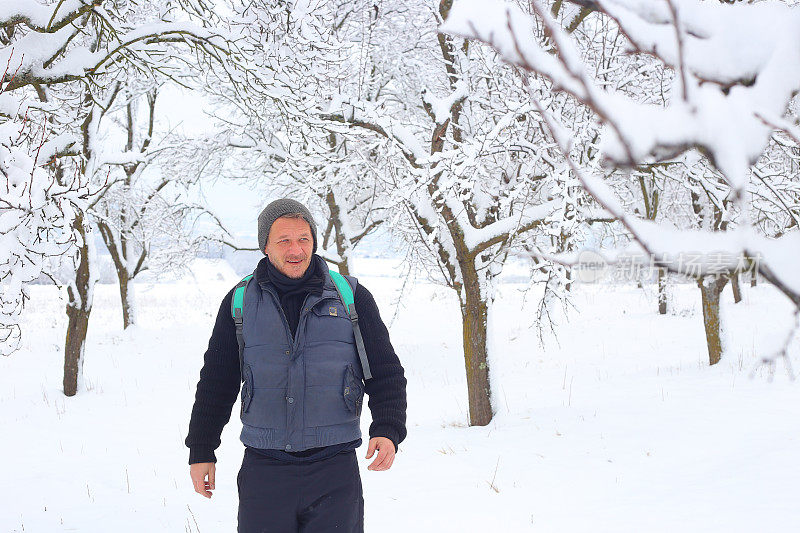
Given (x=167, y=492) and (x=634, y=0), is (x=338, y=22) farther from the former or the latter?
(x=634, y=0)

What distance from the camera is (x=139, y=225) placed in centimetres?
1551

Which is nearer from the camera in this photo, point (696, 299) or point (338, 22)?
point (338, 22)

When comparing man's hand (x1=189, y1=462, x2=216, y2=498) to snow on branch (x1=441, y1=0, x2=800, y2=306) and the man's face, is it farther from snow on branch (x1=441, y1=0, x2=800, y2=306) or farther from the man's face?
snow on branch (x1=441, y1=0, x2=800, y2=306)

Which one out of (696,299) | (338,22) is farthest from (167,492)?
(696,299)

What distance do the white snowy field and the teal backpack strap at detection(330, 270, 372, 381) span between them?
143 cm

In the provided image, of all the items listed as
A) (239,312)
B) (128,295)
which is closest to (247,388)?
(239,312)

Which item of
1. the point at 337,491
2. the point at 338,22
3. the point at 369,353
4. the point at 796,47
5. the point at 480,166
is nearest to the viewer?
the point at 796,47

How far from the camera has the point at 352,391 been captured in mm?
2266

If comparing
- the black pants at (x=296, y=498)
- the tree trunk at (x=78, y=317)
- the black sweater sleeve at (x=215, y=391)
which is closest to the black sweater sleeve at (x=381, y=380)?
the black pants at (x=296, y=498)

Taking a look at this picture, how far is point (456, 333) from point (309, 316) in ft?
43.9

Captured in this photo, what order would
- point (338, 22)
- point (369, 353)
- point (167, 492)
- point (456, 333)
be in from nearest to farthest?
point (369, 353), point (167, 492), point (338, 22), point (456, 333)

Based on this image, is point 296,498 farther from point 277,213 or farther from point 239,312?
point 277,213

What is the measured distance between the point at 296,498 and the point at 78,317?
811cm

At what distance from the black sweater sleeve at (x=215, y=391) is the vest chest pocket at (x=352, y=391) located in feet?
1.71
